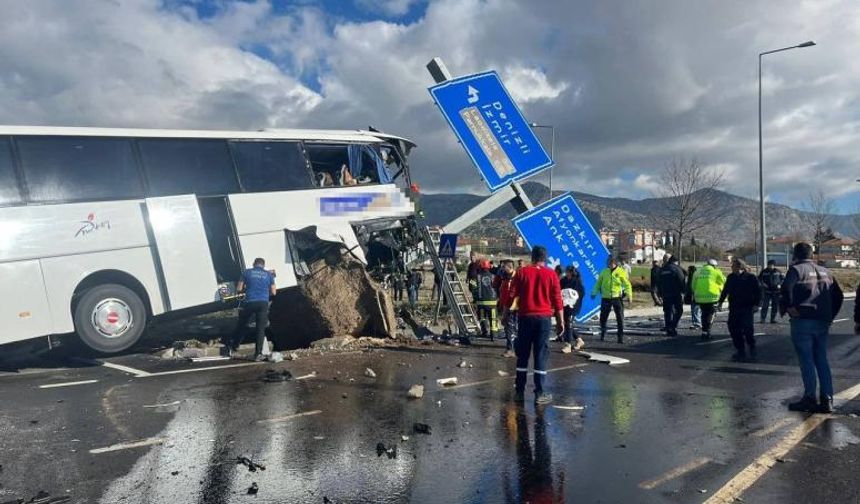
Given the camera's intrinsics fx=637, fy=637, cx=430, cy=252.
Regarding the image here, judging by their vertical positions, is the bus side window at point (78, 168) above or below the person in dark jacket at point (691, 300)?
above

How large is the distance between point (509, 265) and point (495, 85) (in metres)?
4.08

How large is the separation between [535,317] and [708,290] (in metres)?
6.80

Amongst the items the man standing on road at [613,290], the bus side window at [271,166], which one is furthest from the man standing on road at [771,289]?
the bus side window at [271,166]

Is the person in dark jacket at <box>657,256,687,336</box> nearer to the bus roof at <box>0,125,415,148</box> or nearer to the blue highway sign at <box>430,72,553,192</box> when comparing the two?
the blue highway sign at <box>430,72,553,192</box>

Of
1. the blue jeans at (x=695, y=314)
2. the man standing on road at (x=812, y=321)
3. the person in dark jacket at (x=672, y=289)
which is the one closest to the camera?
the man standing on road at (x=812, y=321)

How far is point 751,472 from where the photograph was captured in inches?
186

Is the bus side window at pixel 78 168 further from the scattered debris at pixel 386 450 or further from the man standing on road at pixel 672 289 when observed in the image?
the man standing on road at pixel 672 289

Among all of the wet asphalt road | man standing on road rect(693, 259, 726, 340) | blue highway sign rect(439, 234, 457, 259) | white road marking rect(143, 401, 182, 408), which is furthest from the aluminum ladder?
white road marking rect(143, 401, 182, 408)

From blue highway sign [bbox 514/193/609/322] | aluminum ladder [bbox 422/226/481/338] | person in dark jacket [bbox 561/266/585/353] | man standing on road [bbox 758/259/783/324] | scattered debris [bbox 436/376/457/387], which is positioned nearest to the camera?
scattered debris [bbox 436/376/457/387]

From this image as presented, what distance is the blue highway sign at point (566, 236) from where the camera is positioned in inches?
548

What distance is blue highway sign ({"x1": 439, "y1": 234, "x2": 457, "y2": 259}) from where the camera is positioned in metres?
13.6

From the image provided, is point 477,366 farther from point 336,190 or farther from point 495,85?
point 495,85

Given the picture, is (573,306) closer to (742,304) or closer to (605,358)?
(605,358)

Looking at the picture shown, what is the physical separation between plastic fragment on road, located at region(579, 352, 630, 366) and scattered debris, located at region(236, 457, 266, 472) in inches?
255
